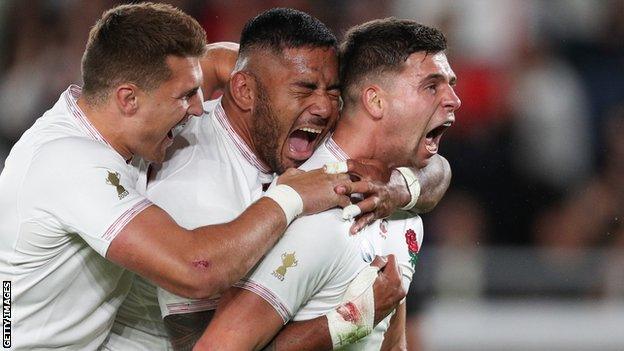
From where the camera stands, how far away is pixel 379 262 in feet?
9.91

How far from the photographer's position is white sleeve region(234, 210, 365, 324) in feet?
9.21

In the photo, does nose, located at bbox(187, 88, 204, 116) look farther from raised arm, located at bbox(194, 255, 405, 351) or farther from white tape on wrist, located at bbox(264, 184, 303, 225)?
raised arm, located at bbox(194, 255, 405, 351)

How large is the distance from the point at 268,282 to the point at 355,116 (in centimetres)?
64

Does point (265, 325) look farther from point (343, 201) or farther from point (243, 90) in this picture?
point (243, 90)

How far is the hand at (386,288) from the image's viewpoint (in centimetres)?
297

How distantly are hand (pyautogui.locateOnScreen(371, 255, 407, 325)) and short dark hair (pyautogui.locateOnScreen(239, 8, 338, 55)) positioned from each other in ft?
2.25

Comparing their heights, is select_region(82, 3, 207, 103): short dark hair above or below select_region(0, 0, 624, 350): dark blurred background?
above

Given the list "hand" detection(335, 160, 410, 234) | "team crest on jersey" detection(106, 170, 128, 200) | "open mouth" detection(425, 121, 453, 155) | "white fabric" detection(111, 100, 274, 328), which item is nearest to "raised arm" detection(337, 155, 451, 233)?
"hand" detection(335, 160, 410, 234)

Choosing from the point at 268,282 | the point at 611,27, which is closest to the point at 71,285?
the point at 268,282

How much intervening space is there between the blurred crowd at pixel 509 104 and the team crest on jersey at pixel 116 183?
2.96 meters

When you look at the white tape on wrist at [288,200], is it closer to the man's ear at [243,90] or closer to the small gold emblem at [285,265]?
the small gold emblem at [285,265]

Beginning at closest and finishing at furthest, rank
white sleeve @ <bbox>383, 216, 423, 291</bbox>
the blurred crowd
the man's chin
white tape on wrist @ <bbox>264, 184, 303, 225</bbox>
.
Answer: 1. white tape on wrist @ <bbox>264, 184, 303, 225</bbox>
2. white sleeve @ <bbox>383, 216, 423, 291</bbox>
3. the man's chin
4. the blurred crowd

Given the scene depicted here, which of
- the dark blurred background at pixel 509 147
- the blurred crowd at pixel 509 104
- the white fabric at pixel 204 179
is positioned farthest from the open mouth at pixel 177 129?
the blurred crowd at pixel 509 104

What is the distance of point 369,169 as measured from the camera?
10.2 ft
